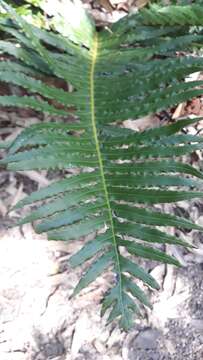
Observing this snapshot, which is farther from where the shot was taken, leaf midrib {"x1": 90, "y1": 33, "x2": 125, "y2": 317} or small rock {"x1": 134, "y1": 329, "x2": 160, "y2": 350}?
small rock {"x1": 134, "y1": 329, "x2": 160, "y2": 350}

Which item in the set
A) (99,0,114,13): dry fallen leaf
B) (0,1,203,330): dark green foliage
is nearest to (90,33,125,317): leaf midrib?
(0,1,203,330): dark green foliage

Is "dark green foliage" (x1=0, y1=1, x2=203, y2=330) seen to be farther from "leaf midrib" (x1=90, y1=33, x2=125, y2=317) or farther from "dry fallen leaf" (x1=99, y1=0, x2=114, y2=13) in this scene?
"dry fallen leaf" (x1=99, y1=0, x2=114, y2=13)

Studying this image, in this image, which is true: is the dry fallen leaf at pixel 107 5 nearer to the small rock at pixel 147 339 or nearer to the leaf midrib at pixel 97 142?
the leaf midrib at pixel 97 142

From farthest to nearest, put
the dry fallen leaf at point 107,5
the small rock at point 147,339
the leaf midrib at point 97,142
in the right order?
1. the dry fallen leaf at point 107,5
2. the small rock at point 147,339
3. the leaf midrib at point 97,142

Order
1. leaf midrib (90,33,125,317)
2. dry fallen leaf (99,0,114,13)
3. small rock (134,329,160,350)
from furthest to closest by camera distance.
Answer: dry fallen leaf (99,0,114,13)
small rock (134,329,160,350)
leaf midrib (90,33,125,317)

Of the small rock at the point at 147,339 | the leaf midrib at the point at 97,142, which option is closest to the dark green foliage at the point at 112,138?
the leaf midrib at the point at 97,142

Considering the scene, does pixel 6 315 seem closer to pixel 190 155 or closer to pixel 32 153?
pixel 32 153

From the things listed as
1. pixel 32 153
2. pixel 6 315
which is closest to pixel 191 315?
pixel 6 315

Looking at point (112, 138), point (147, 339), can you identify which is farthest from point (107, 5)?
point (147, 339)
